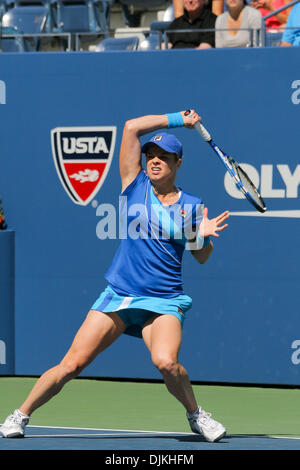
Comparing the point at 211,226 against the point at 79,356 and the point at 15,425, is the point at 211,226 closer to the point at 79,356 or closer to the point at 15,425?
the point at 79,356

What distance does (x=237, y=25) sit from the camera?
8.91m

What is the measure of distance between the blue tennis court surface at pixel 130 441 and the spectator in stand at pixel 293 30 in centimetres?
365

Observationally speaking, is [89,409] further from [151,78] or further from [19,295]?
[151,78]

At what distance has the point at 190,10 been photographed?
909cm

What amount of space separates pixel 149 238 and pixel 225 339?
2736mm

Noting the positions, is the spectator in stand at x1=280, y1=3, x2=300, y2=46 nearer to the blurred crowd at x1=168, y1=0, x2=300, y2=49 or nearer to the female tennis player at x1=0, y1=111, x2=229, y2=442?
the blurred crowd at x1=168, y1=0, x2=300, y2=49

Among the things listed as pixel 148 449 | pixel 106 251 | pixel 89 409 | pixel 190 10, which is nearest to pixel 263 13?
pixel 190 10

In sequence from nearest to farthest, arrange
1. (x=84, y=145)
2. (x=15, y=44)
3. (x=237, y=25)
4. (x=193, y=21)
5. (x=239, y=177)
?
(x=239, y=177), (x=84, y=145), (x=237, y=25), (x=193, y=21), (x=15, y=44)

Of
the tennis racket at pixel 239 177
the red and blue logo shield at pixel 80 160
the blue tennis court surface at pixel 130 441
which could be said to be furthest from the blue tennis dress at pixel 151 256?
the red and blue logo shield at pixel 80 160

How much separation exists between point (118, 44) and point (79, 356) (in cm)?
470

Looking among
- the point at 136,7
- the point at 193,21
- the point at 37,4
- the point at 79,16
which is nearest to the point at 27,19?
the point at 79,16

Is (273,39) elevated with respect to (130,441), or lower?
elevated

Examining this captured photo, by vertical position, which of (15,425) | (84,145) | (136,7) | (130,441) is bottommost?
(130,441)
